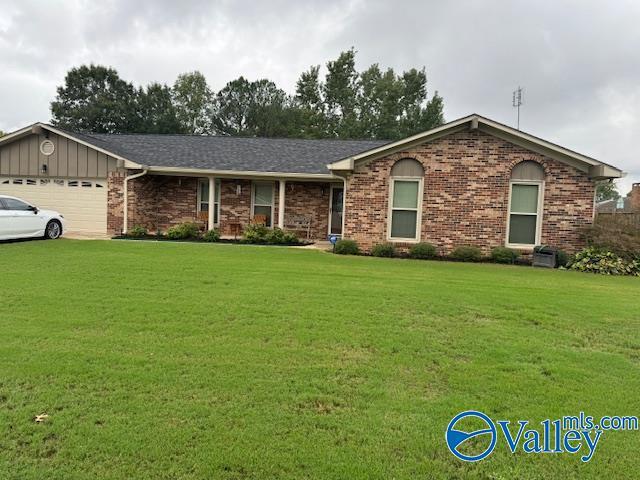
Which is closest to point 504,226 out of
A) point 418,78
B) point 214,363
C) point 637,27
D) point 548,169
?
point 548,169

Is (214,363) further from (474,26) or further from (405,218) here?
(474,26)

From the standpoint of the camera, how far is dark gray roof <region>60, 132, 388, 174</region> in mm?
16328

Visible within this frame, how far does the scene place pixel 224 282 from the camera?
7.55m

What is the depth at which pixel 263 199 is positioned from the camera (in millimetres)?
17312

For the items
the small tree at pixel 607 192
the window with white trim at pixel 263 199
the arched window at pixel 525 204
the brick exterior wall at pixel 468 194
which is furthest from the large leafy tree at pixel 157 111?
the small tree at pixel 607 192

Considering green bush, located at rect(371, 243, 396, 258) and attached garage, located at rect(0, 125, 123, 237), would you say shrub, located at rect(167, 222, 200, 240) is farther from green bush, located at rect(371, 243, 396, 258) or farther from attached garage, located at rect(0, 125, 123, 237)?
green bush, located at rect(371, 243, 396, 258)

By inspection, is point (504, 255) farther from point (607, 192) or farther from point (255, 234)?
point (607, 192)

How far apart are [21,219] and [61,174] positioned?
387 centimetres

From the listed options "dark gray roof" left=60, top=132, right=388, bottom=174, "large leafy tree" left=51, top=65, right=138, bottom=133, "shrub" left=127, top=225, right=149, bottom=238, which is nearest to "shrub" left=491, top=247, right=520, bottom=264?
"dark gray roof" left=60, top=132, right=388, bottom=174

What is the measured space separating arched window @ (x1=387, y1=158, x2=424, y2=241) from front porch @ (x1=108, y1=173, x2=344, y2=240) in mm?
3650

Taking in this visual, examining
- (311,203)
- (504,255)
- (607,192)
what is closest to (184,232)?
(311,203)

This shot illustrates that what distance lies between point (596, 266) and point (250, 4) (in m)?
13.4

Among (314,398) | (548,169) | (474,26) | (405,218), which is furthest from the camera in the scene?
(474,26)

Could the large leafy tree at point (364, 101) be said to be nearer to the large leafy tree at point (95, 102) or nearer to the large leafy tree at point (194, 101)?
the large leafy tree at point (194, 101)
